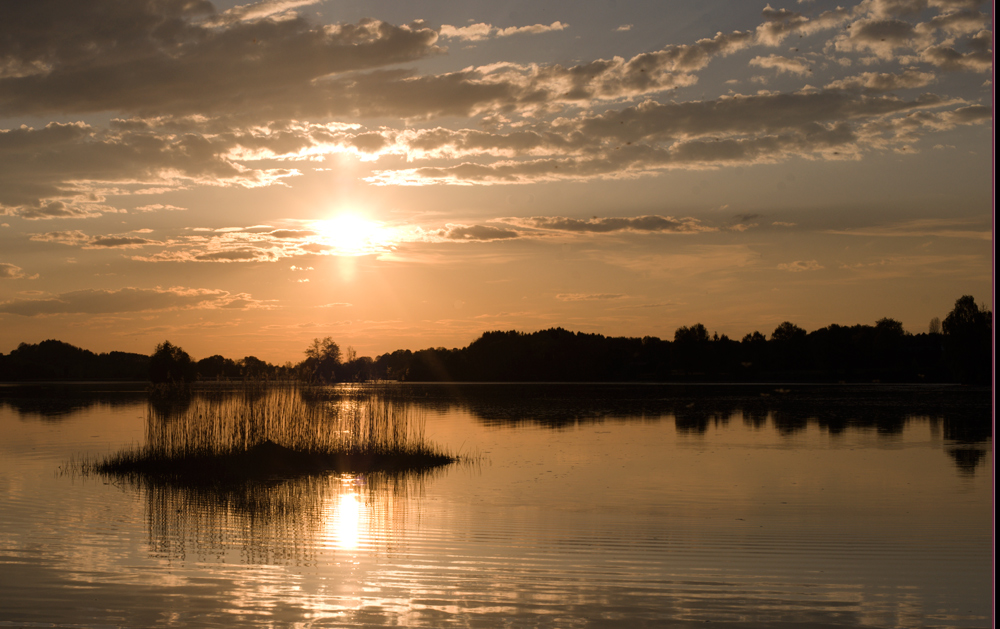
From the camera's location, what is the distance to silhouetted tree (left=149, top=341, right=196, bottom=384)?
8575 cm

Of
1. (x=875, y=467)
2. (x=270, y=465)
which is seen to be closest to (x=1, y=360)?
(x=270, y=465)

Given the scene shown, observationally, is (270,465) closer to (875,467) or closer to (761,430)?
(875,467)

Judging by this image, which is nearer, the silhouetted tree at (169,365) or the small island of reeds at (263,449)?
the small island of reeds at (263,449)

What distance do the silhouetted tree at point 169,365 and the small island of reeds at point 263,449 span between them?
65.9m

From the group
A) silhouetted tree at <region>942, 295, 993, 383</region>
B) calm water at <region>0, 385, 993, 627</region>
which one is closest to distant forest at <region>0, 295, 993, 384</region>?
silhouetted tree at <region>942, 295, 993, 383</region>

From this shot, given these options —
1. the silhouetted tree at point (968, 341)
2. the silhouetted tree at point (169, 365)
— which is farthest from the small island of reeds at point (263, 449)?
the silhouetted tree at point (968, 341)

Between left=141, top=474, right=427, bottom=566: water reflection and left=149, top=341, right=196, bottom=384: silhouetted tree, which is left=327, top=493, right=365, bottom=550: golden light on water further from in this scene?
left=149, top=341, right=196, bottom=384: silhouetted tree

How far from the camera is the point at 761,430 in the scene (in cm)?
3541

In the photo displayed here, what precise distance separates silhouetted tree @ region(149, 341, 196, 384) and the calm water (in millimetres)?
65300

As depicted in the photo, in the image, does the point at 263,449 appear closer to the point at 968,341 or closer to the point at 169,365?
the point at 169,365

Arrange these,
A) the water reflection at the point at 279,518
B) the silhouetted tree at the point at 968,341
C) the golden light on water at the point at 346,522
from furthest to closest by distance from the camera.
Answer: the silhouetted tree at the point at 968,341 → the golden light on water at the point at 346,522 → the water reflection at the point at 279,518

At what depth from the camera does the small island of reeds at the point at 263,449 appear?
21.9 metres

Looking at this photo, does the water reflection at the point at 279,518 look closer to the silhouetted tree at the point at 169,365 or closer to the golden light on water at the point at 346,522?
the golden light on water at the point at 346,522

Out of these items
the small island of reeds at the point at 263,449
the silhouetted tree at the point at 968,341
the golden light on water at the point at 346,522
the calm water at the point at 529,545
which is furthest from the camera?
the silhouetted tree at the point at 968,341
